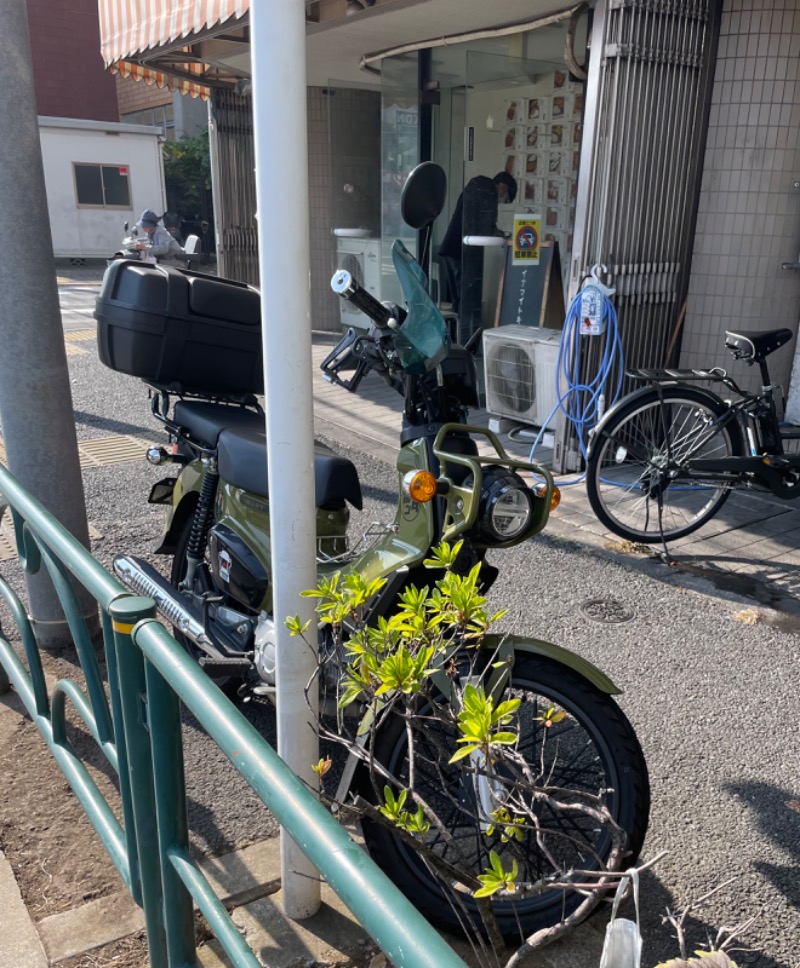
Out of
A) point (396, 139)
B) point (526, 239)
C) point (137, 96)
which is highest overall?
point (137, 96)

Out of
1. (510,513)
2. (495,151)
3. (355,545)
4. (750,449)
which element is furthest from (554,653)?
(495,151)

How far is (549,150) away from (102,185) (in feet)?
51.8

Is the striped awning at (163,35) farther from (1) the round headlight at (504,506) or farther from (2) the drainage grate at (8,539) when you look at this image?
(1) the round headlight at (504,506)

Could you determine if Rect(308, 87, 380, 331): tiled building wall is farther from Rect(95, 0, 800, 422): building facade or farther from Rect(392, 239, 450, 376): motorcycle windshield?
Rect(392, 239, 450, 376): motorcycle windshield

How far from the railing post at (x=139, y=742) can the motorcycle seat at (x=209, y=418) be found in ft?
5.22

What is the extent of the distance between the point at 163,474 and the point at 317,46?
5.07 metres

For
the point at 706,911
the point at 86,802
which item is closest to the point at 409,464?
the point at 86,802

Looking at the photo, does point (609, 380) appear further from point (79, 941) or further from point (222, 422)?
point (79, 941)

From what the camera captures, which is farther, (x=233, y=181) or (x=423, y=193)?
(x=233, y=181)

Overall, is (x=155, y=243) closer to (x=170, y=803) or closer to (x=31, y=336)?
(x=31, y=336)

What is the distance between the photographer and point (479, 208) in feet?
27.1

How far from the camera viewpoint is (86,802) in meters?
2.33

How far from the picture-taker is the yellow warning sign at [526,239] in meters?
7.55

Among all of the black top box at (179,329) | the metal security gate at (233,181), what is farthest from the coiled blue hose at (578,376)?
the metal security gate at (233,181)
